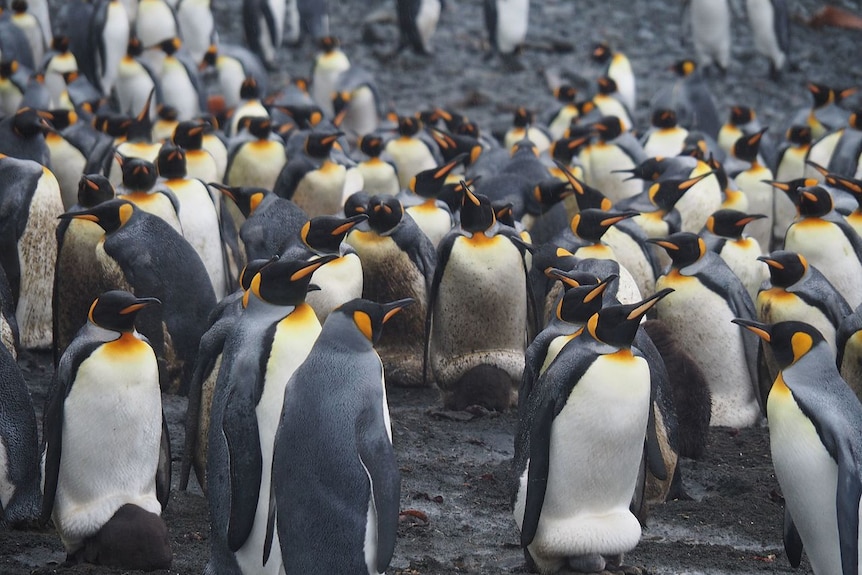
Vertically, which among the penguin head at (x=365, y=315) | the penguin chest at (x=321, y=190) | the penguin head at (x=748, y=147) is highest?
the penguin head at (x=365, y=315)

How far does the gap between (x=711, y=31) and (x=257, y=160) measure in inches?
329

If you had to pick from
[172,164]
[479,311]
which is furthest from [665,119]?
[479,311]

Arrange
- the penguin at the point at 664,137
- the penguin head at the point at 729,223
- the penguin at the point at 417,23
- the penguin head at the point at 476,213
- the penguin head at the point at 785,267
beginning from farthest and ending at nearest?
the penguin at the point at 417,23
the penguin at the point at 664,137
the penguin head at the point at 729,223
the penguin head at the point at 476,213
the penguin head at the point at 785,267

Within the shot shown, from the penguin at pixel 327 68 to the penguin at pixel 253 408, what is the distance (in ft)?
35.7

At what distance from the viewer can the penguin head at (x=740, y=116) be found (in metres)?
13.1

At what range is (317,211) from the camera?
9188mm

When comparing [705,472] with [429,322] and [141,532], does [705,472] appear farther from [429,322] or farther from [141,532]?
[141,532]

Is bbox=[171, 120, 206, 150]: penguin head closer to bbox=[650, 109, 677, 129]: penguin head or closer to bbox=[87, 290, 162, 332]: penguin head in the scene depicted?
bbox=[650, 109, 677, 129]: penguin head

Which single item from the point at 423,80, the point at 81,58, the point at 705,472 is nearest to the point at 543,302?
the point at 705,472

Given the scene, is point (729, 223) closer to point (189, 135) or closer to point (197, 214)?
point (197, 214)

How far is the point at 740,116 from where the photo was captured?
13.1 m

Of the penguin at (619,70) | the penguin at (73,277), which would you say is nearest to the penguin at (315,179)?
the penguin at (73,277)

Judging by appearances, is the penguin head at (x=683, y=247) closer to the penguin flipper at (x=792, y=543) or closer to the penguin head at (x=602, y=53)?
the penguin flipper at (x=792, y=543)

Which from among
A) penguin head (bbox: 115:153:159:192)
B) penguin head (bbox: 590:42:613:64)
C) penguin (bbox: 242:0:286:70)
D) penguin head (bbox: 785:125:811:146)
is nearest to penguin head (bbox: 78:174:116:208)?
penguin head (bbox: 115:153:159:192)
